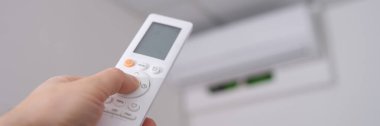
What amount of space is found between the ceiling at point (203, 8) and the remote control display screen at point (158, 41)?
2.32ft

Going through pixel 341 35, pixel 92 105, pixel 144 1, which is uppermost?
pixel 341 35

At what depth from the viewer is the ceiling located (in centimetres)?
145

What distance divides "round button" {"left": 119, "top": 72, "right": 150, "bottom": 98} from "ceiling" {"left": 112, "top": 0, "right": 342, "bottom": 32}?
822mm

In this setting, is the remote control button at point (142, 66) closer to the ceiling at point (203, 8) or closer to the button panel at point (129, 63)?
the button panel at point (129, 63)

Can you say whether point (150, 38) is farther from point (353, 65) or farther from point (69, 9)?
point (353, 65)

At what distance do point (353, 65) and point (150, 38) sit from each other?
2.92 ft

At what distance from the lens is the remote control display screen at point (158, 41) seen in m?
0.70

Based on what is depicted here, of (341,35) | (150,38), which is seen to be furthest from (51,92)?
(341,35)

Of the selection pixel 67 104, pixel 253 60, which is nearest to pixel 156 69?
pixel 67 104

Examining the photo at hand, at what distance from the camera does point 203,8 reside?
149 cm

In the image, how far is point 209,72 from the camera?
1.49 metres

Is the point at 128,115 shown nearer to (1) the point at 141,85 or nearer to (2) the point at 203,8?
(1) the point at 141,85

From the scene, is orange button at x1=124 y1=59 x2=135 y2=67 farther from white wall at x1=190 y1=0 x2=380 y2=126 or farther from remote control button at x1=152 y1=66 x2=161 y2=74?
white wall at x1=190 y1=0 x2=380 y2=126

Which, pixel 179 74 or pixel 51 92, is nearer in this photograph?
pixel 51 92
